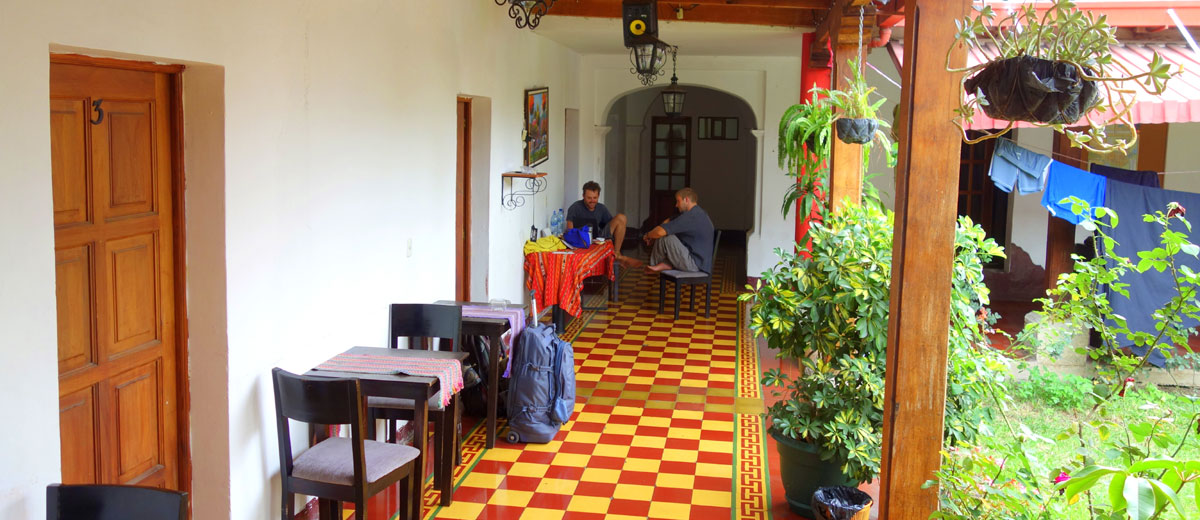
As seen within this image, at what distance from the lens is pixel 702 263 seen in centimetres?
1033

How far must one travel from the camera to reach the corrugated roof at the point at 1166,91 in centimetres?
700

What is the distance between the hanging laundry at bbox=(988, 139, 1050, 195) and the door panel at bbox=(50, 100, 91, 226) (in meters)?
7.14

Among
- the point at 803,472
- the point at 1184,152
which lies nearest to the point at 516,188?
the point at 803,472

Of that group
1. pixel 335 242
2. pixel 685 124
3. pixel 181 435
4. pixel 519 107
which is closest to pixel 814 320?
pixel 335 242

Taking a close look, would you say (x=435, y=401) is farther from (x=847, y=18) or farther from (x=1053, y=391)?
(x=1053, y=391)

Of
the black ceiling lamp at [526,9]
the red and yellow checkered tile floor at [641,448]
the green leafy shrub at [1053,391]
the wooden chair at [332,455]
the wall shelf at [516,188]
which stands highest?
the black ceiling lamp at [526,9]

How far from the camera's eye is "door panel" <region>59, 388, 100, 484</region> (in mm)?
3307

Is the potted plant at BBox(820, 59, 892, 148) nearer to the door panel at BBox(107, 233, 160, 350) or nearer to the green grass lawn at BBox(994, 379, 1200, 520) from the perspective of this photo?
the green grass lawn at BBox(994, 379, 1200, 520)

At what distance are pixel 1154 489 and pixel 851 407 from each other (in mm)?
3074

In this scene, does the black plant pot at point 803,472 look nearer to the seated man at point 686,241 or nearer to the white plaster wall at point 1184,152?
the seated man at point 686,241

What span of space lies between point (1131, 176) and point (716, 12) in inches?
160

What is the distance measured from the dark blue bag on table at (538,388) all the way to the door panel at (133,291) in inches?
103

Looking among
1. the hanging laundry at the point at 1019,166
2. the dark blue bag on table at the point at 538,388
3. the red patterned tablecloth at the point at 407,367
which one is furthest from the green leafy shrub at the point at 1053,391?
the red patterned tablecloth at the point at 407,367

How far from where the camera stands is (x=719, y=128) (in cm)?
1733
